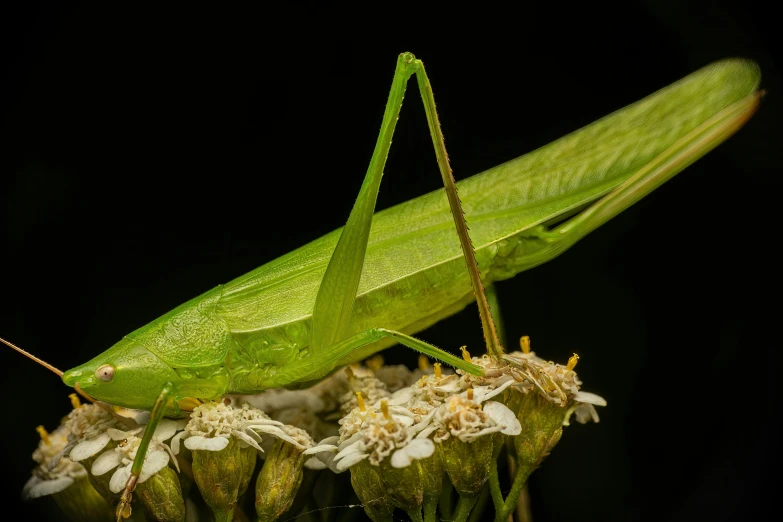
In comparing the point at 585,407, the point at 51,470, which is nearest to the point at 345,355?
the point at 585,407

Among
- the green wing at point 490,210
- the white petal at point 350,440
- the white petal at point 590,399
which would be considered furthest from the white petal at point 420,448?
the green wing at point 490,210

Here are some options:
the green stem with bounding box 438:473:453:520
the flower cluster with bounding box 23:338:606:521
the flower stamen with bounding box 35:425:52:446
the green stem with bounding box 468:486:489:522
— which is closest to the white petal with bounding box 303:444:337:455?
the flower cluster with bounding box 23:338:606:521

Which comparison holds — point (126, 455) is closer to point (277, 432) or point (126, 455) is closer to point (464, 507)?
point (277, 432)

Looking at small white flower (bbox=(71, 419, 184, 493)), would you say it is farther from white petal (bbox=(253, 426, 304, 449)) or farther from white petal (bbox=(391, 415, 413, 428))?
white petal (bbox=(391, 415, 413, 428))

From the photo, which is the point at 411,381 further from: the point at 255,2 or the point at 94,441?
the point at 255,2

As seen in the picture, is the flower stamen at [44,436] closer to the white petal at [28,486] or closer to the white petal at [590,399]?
the white petal at [28,486]

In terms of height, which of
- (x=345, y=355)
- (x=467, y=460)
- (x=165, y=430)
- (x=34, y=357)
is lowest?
(x=467, y=460)

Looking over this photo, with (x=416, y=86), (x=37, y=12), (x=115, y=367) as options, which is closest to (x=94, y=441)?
(x=115, y=367)

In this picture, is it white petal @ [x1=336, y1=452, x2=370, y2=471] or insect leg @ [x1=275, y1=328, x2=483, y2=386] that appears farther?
insect leg @ [x1=275, y1=328, x2=483, y2=386]
